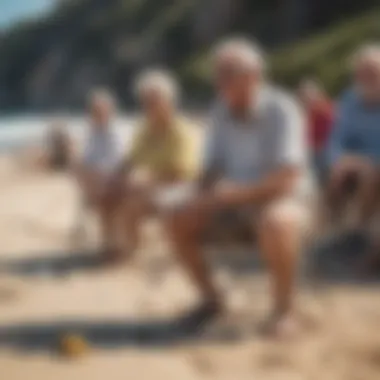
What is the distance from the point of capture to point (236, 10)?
5.76 feet

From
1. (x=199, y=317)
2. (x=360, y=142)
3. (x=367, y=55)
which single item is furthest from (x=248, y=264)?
(x=367, y=55)

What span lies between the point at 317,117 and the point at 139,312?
0.46 metres

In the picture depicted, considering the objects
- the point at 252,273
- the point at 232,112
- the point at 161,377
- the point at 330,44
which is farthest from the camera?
the point at 330,44

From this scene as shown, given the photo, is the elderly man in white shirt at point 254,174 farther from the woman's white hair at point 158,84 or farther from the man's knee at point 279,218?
the woman's white hair at point 158,84

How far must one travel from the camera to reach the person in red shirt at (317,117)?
1656mm

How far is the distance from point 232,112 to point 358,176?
33cm

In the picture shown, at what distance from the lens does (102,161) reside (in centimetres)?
163

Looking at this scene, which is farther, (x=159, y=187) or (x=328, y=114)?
(x=328, y=114)

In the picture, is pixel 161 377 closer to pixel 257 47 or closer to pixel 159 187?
pixel 159 187

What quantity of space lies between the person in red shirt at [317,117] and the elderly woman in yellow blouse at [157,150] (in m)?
0.22

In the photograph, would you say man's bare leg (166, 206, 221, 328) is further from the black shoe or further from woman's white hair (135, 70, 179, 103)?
woman's white hair (135, 70, 179, 103)

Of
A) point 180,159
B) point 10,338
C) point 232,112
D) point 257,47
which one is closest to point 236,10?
point 257,47

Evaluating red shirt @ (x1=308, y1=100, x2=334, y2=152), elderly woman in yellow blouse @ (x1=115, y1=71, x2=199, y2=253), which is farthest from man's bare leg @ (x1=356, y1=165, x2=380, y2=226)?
elderly woman in yellow blouse @ (x1=115, y1=71, x2=199, y2=253)

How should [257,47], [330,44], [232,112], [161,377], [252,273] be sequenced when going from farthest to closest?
[330,44] → [257,47] → [252,273] → [232,112] → [161,377]
